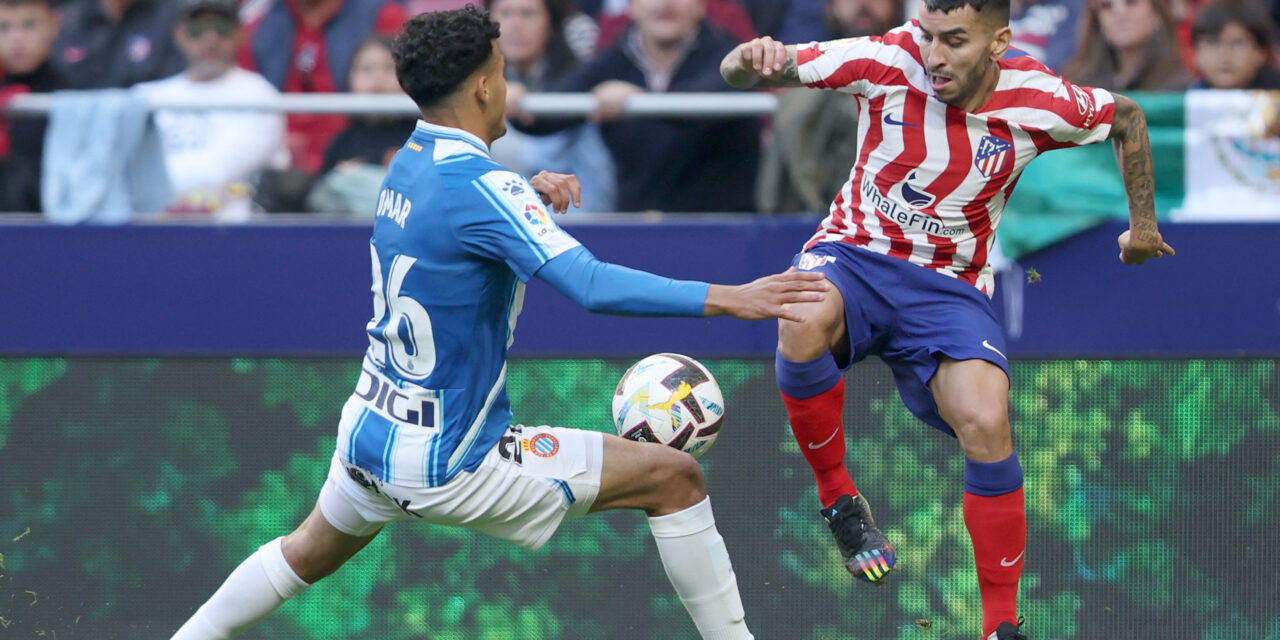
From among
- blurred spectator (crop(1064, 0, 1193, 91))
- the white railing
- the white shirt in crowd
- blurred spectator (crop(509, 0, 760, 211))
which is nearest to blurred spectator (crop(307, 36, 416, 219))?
the white railing

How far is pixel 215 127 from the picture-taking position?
7336 mm

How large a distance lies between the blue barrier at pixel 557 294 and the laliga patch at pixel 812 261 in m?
1.48

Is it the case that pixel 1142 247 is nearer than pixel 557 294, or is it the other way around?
pixel 1142 247

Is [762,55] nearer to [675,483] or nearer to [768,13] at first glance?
[675,483]

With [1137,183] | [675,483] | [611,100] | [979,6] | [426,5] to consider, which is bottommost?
[675,483]

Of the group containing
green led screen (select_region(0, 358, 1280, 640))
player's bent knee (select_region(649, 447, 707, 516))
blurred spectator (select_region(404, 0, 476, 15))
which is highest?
blurred spectator (select_region(404, 0, 476, 15))

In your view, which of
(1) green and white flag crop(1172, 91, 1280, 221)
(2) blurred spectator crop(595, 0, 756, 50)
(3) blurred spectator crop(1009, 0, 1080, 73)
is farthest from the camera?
(2) blurred spectator crop(595, 0, 756, 50)

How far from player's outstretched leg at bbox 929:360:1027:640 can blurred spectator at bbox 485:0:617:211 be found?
8.56 feet

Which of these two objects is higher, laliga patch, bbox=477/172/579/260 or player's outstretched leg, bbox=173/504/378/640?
laliga patch, bbox=477/172/579/260

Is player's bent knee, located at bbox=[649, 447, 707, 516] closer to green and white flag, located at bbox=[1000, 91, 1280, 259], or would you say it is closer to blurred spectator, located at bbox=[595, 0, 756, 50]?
green and white flag, located at bbox=[1000, 91, 1280, 259]

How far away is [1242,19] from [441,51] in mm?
3948

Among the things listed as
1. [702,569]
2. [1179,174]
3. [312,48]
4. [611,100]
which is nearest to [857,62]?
[702,569]

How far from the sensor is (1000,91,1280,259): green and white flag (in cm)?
636

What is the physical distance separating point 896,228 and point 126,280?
11.6 feet
